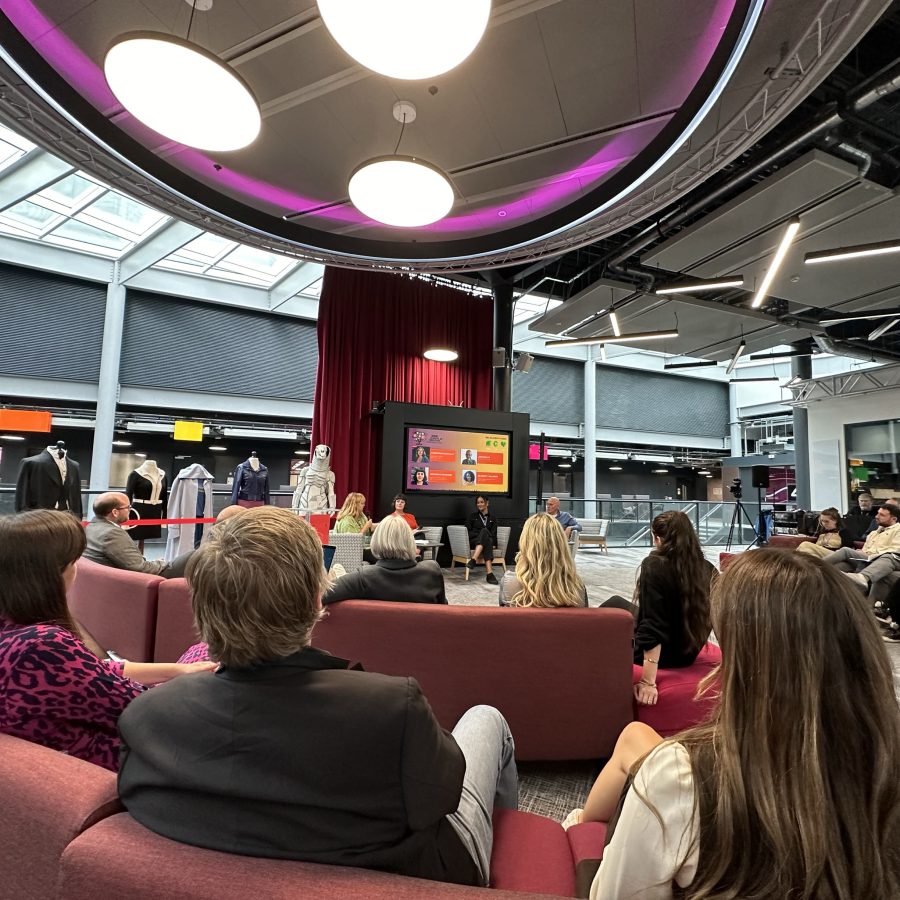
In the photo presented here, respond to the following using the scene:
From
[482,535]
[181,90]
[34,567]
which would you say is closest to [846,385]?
[482,535]

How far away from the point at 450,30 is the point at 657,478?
21.4m

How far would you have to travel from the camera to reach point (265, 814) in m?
0.75

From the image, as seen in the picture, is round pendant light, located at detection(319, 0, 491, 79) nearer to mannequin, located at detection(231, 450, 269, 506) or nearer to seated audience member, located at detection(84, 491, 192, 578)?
seated audience member, located at detection(84, 491, 192, 578)

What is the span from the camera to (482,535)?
7.75m

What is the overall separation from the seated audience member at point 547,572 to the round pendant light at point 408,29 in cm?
278

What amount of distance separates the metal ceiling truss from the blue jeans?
13.7 meters

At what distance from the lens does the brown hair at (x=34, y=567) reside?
1.27m

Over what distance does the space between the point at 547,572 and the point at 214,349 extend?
479 inches

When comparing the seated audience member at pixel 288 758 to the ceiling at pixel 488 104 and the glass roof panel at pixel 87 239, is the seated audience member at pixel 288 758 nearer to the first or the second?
the ceiling at pixel 488 104

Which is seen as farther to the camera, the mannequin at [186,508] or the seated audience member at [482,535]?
the seated audience member at [482,535]

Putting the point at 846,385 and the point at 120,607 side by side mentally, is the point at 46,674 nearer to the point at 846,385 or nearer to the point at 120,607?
the point at 120,607

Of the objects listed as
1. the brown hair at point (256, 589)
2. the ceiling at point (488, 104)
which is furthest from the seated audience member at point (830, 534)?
the brown hair at point (256, 589)

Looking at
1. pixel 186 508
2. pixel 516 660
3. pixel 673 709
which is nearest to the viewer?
pixel 516 660

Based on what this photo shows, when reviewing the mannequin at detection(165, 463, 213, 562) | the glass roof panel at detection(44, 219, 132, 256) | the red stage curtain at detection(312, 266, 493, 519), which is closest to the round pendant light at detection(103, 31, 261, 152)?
the red stage curtain at detection(312, 266, 493, 519)
